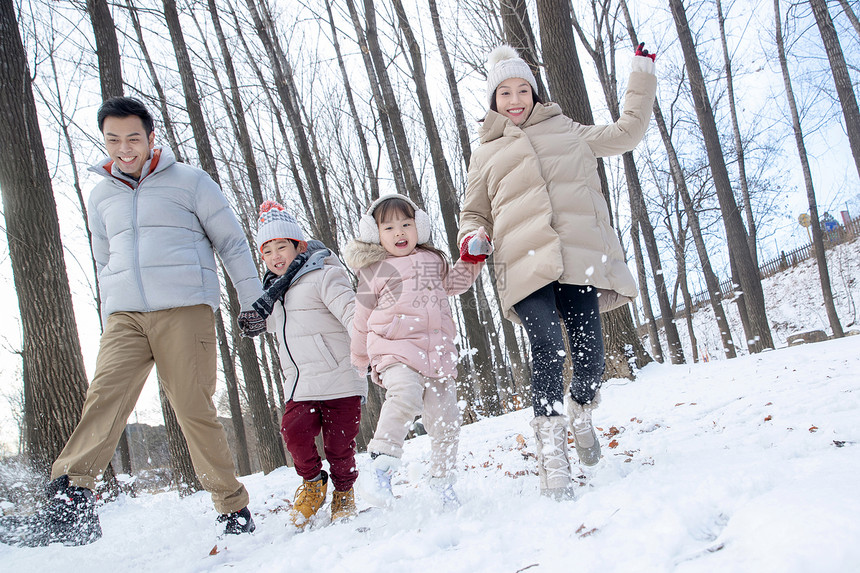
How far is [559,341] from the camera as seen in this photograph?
2.43 m

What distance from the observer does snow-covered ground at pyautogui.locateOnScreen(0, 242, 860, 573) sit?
1352 mm

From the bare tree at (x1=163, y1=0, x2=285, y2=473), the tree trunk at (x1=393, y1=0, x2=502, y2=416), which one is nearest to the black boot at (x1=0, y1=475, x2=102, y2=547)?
the bare tree at (x1=163, y1=0, x2=285, y2=473)

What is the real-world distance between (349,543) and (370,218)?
1587mm

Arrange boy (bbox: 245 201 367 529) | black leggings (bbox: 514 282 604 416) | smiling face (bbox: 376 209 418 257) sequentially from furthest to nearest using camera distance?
boy (bbox: 245 201 367 529), smiling face (bbox: 376 209 418 257), black leggings (bbox: 514 282 604 416)

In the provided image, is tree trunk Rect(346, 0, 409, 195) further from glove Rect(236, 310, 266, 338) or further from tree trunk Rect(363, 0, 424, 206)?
glove Rect(236, 310, 266, 338)

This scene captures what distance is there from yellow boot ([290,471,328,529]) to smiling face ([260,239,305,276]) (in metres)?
1.30

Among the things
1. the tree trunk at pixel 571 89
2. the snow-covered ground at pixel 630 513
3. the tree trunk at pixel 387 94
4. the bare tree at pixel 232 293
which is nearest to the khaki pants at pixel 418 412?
the snow-covered ground at pixel 630 513

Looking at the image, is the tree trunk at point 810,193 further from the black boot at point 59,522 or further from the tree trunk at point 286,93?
the black boot at point 59,522

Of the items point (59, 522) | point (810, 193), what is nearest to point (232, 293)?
point (59, 522)

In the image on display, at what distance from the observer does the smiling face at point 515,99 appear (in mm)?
2842

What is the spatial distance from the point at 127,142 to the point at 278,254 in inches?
40.2

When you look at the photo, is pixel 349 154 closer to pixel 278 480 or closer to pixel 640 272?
pixel 640 272

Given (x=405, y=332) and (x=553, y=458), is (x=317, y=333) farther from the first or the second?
(x=553, y=458)

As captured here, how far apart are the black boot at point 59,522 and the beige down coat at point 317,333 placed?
1.08 m
